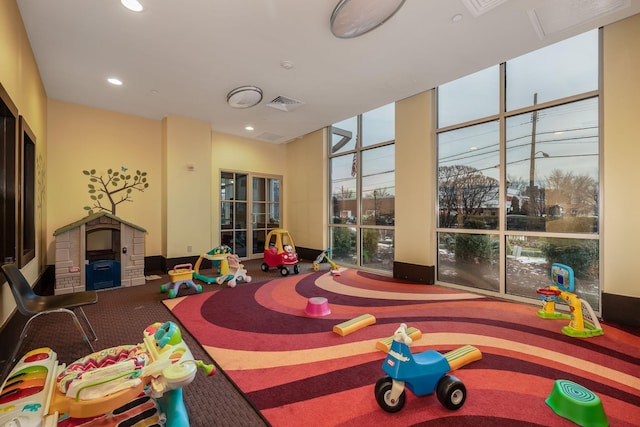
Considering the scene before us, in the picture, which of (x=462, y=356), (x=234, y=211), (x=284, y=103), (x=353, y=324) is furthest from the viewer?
(x=234, y=211)

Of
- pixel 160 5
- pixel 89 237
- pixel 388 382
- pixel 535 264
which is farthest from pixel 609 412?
pixel 89 237

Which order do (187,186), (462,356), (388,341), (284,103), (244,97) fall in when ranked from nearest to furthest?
1. (462,356)
2. (388,341)
3. (244,97)
4. (284,103)
5. (187,186)

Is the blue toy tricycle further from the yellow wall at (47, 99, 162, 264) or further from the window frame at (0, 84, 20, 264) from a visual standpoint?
the yellow wall at (47, 99, 162, 264)

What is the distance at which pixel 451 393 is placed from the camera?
1.69 m

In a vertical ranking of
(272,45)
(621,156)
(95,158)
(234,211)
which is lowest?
(234,211)

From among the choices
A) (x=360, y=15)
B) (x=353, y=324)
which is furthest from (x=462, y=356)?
(x=360, y=15)

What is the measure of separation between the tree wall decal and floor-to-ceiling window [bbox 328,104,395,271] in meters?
3.95

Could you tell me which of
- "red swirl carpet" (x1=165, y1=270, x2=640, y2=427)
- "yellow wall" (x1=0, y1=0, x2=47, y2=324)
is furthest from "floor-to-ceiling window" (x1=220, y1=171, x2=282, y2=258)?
"yellow wall" (x1=0, y1=0, x2=47, y2=324)

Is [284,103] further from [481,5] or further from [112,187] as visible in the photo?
[112,187]

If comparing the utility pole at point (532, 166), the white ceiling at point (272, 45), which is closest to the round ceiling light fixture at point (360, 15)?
the white ceiling at point (272, 45)

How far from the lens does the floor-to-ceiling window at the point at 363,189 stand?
5.29 m

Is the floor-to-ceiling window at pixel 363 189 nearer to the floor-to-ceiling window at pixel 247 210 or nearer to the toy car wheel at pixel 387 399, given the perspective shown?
the floor-to-ceiling window at pixel 247 210

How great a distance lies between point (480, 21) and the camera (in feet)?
9.23

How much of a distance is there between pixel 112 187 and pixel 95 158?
560mm
